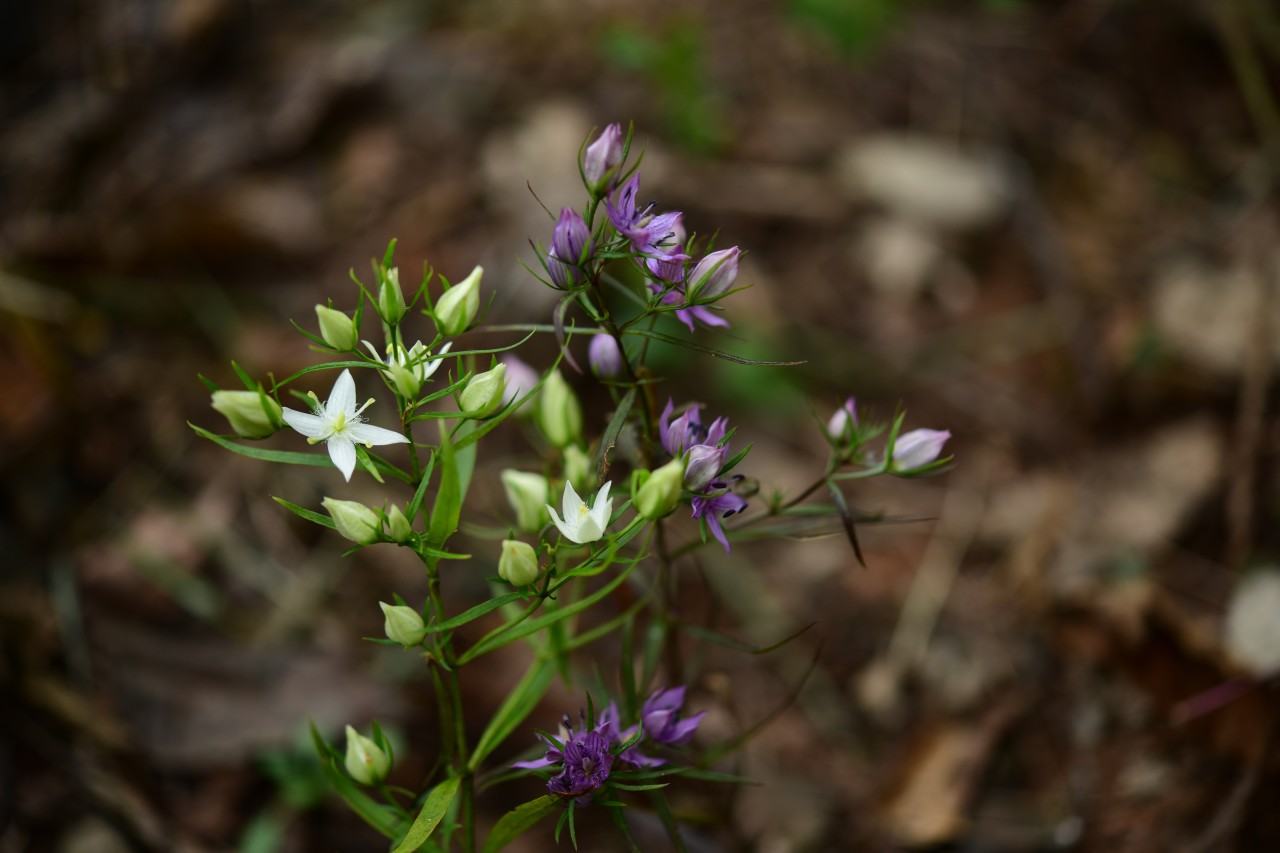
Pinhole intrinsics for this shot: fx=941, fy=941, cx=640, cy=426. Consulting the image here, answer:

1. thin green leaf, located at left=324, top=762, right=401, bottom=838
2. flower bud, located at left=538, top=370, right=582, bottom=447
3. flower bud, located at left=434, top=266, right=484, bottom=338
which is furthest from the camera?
flower bud, located at left=538, top=370, right=582, bottom=447

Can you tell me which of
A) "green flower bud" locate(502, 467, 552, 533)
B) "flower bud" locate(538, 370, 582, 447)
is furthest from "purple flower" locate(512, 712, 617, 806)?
"flower bud" locate(538, 370, 582, 447)

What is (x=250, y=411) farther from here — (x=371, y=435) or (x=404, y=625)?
(x=404, y=625)

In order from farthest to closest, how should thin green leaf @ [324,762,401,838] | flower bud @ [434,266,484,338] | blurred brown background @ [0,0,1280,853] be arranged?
blurred brown background @ [0,0,1280,853] < thin green leaf @ [324,762,401,838] < flower bud @ [434,266,484,338]

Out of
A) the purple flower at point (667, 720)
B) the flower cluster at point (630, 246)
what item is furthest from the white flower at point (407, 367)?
the purple flower at point (667, 720)

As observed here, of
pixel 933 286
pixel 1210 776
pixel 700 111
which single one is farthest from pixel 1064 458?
pixel 700 111

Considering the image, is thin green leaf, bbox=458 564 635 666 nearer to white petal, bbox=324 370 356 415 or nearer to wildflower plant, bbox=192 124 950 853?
wildflower plant, bbox=192 124 950 853
